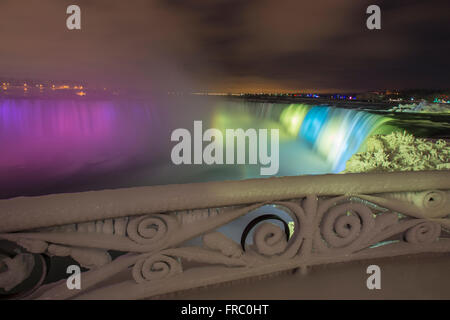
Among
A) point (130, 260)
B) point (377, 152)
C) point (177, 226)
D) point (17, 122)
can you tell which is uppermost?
point (17, 122)

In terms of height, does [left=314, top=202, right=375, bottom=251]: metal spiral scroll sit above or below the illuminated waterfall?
below

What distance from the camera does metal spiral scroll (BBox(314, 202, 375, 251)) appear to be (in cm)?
179

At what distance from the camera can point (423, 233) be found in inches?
78.8

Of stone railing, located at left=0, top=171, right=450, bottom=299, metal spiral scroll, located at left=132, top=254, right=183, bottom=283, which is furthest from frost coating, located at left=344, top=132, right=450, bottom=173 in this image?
metal spiral scroll, located at left=132, top=254, right=183, bottom=283

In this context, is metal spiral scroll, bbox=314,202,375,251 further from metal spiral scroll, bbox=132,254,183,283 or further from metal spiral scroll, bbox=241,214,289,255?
metal spiral scroll, bbox=132,254,183,283

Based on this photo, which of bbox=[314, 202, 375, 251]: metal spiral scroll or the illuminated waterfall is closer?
bbox=[314, 202, 375, 251]: metal spiral scroll

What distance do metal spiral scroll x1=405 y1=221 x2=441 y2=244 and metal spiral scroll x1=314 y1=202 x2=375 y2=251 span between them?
38 centimetres

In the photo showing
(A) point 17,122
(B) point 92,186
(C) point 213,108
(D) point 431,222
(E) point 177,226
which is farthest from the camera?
(C) point 213,108

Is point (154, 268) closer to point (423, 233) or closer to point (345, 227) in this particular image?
point (345, 227)

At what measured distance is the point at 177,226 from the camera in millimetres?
1579

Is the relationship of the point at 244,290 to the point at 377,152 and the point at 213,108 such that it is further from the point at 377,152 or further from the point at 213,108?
the point at 213,108

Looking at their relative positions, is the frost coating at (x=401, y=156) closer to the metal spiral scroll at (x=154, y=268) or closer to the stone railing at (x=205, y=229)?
the stone railing at (x=205, y=229)

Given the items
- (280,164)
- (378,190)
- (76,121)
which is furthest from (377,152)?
(76,121)
